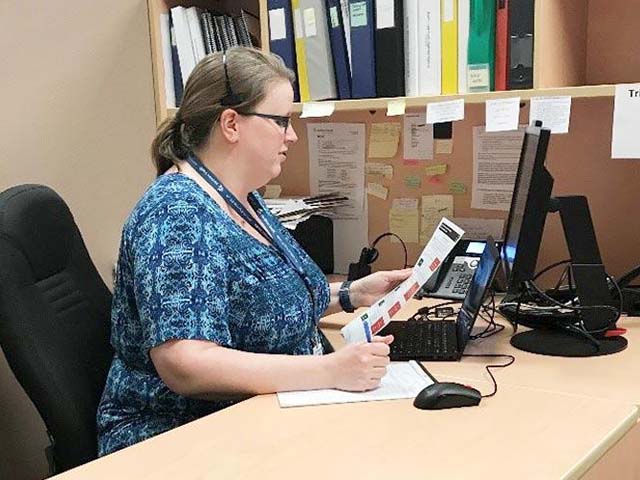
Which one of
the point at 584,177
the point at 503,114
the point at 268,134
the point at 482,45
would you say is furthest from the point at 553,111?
the point at 268,134

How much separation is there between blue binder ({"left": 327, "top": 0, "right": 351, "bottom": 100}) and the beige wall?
2.05 ft

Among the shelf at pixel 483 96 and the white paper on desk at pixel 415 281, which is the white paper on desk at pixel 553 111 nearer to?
the shelf at pixel 483 96

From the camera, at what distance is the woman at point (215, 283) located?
1.39 metres

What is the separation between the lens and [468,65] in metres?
1.94

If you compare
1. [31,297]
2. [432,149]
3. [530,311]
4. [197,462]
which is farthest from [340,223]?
[197,462]

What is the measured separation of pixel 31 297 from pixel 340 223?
1179 millimetres

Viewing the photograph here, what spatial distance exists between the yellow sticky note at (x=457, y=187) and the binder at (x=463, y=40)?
1.30ft

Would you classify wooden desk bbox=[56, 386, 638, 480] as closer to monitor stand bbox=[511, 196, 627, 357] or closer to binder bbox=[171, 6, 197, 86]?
monitor stand bbox=[511, 196, 627, 357]

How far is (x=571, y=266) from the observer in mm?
1735

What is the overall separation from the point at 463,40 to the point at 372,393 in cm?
97

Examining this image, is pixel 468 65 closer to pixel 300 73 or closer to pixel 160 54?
pixel 300 73

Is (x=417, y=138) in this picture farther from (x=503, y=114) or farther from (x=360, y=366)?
(x=360, y=366)

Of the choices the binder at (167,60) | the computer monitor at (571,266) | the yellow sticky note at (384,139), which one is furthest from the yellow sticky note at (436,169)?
the binder at (167,60)

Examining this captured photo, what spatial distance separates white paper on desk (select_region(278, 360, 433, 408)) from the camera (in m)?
1.34
